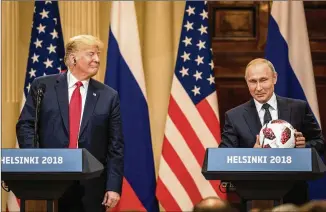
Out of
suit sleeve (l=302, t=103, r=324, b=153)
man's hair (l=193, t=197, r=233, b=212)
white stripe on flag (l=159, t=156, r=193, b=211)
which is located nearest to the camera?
man's hair (l=193, t=197, r=233, b=212)

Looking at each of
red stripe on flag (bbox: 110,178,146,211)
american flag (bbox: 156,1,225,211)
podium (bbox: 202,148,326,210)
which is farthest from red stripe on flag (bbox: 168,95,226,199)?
podium (bbox: 202,148,326,210)

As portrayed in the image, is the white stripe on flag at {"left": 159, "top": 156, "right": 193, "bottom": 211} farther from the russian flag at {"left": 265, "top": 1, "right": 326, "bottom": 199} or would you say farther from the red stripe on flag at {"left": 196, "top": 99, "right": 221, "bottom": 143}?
the russian flag at {"left": 265, "top": 1, "right": 326, "bottom": 199}

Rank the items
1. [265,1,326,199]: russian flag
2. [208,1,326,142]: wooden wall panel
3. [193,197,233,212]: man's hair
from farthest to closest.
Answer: [208,1,326,142]: wooden wall panel → [265,1,326,199]: russian flag → [193,197,233,212]: man's hair

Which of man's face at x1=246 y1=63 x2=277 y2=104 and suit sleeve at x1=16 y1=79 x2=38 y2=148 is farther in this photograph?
man's face at x1=246 y1=63 x2=277 y2=104

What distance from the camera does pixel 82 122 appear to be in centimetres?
509

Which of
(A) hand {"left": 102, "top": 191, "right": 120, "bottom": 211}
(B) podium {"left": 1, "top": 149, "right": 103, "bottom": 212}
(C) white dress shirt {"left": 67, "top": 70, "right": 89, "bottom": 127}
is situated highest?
(C) white dress shirt {"left": 67, "top": 70, "right": 89, "bottom": 127}

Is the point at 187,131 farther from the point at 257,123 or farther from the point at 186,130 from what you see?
the point at 257,123

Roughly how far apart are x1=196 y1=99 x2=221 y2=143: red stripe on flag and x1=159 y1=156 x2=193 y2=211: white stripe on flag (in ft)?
1.68

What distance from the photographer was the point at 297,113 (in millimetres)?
5277

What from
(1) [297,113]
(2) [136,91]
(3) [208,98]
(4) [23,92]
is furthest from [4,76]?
(1) [297,113]

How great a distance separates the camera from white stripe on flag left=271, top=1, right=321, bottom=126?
7043 mm

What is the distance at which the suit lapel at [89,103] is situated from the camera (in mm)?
5090

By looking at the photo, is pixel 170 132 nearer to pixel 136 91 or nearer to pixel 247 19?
pixel 136 91

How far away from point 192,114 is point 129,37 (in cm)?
88
